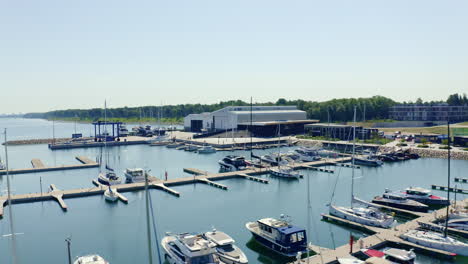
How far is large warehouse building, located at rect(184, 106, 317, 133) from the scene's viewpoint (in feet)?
371

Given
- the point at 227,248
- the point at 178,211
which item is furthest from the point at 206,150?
the point at 227,248

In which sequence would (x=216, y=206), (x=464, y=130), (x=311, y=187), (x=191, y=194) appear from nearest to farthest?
(x=216, y=206) → (x=191, y=194) → (x=311, y=187) → (x=464, y=130)

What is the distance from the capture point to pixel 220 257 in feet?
79.7

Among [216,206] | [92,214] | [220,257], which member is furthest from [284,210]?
[92,214]

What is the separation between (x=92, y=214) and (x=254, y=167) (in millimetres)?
29844

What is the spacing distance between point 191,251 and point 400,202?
25.3 m

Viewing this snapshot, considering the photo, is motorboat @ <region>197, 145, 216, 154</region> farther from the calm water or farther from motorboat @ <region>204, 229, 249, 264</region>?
motorboat @ <region>204, 229, 249, 264</region>

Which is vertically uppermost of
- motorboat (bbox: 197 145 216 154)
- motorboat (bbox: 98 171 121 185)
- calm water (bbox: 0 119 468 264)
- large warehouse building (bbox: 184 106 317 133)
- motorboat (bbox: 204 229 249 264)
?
large warehouse building (bbox: 184 106 317 133)

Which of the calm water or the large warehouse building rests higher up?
the large warehouse building

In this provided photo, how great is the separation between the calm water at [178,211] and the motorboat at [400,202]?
4.19m

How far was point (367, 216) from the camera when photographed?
32.5m

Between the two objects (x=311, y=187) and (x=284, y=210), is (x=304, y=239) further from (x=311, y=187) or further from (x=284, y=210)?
(x=311, y=187)

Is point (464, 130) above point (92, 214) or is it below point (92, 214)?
above

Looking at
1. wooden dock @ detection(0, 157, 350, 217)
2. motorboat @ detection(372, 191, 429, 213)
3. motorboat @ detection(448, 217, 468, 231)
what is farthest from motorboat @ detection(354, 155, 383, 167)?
Result: motorboat @ detection(448, 217, 468, 231)
